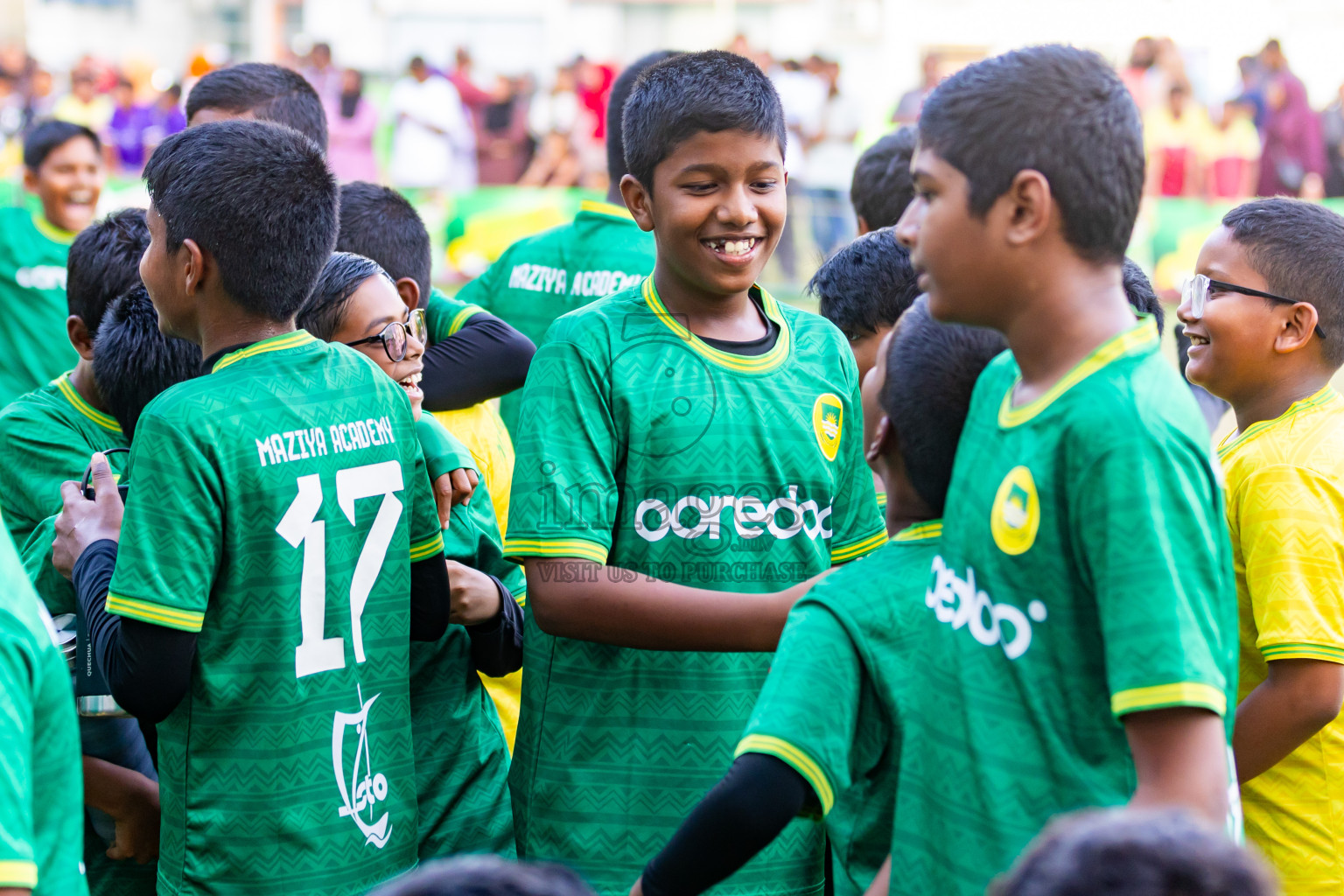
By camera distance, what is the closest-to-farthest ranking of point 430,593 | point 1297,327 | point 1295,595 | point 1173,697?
point 1173,697 → point 1295,595 → point 430,593 → point 1297,327

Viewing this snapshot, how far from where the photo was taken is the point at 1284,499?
99.9 inches

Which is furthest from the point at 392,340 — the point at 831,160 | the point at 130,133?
the point at 130,133

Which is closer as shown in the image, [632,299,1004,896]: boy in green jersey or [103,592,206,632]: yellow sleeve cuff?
[632,299,1004,896]: boy in green jersey

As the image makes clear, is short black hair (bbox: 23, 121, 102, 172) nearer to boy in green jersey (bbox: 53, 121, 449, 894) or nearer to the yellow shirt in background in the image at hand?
boy in green jersey (bbox: 53, 121, 449, 894)

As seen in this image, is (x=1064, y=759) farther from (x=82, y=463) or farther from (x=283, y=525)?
(x=82, y=463)

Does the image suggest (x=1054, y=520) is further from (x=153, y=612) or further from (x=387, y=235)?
(x=387, y=235)

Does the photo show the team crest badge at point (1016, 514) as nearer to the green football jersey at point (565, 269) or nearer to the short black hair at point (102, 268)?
the short black hair at point (102, 268)

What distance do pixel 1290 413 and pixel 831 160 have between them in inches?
512

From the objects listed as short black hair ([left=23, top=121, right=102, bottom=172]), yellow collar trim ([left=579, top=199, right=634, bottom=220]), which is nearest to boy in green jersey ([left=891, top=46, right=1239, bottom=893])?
yellow collar trim ([left=579, top=199, right=634, bottom=220])

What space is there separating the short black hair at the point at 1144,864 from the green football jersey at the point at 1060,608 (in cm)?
34

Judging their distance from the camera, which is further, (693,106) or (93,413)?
(93,413)

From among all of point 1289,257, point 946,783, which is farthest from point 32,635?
point 1289,257

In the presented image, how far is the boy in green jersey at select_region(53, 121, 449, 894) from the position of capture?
7.37 feet

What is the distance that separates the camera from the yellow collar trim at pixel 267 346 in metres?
2.40
